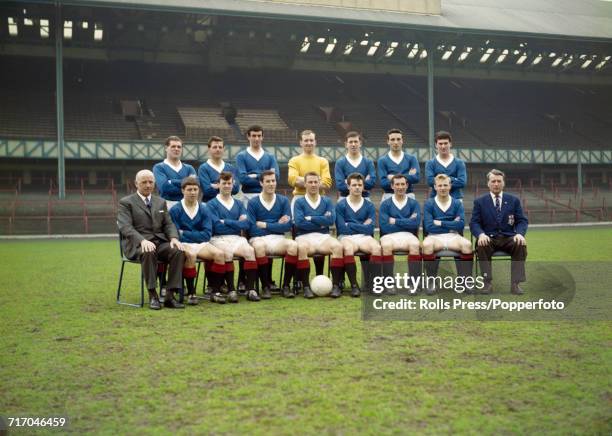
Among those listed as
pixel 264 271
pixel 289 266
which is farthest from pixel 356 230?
pixel 264 271

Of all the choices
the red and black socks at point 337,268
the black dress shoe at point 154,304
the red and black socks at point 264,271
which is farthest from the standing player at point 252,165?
the black dress shoe at point 154,304

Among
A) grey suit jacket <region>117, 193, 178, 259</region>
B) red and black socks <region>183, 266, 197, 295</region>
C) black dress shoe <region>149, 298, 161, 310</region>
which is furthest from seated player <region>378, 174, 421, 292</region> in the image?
black dress shoe <region>149, 298, 161, 310</region>

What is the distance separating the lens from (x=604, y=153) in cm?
4234

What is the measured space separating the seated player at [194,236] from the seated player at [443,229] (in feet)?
8.89

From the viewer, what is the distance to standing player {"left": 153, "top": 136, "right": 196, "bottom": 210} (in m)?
8.83

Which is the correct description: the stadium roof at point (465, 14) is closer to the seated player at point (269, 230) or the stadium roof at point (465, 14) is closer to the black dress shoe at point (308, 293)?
the seated player at point (269, 230)

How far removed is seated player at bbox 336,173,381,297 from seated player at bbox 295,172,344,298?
0.11 metres

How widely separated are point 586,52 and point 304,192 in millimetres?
39238

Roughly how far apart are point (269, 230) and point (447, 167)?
2879 mm

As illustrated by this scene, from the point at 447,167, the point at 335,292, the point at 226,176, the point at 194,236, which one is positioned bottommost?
the point at 335,292

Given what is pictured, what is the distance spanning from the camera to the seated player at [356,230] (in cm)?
847

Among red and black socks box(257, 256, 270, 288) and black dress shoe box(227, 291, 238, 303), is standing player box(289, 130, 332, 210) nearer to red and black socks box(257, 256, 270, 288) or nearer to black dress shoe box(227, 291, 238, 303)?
red and black socks box(257, 256, 270, 288)

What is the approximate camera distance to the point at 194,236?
8.29 metres

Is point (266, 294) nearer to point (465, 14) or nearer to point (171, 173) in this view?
point (171, 173)
